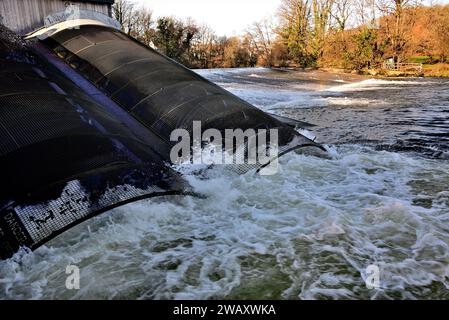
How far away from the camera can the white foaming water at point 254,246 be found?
3.63 m

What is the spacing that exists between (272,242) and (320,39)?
154 ft

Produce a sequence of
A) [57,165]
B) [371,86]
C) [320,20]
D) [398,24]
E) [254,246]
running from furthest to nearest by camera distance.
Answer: [320,20]
[398,24]
[371,86]
[254,246]
[57,165]

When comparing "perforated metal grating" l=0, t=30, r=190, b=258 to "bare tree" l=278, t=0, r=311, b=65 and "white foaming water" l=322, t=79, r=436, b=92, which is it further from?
"bare tree" l=278, t=0, r=311, b=65

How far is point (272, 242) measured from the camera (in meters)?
4.49

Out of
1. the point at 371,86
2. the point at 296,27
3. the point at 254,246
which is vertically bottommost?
the point at 254,246

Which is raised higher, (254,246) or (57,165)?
(57,165)

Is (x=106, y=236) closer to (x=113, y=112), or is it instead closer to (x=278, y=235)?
(x=278, y=235)

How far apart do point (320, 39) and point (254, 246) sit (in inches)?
1850

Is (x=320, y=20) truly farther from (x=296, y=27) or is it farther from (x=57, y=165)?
(x=57, y=165)

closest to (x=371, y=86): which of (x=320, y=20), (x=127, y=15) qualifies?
(x=320, y=20)

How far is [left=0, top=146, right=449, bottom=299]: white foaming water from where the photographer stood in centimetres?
363

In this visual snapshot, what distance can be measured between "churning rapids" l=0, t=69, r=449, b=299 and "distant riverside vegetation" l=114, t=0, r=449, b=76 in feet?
95.8

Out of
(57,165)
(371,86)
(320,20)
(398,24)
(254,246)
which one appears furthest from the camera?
(320,20)

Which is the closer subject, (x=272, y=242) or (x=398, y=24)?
(x=272, y=242)
